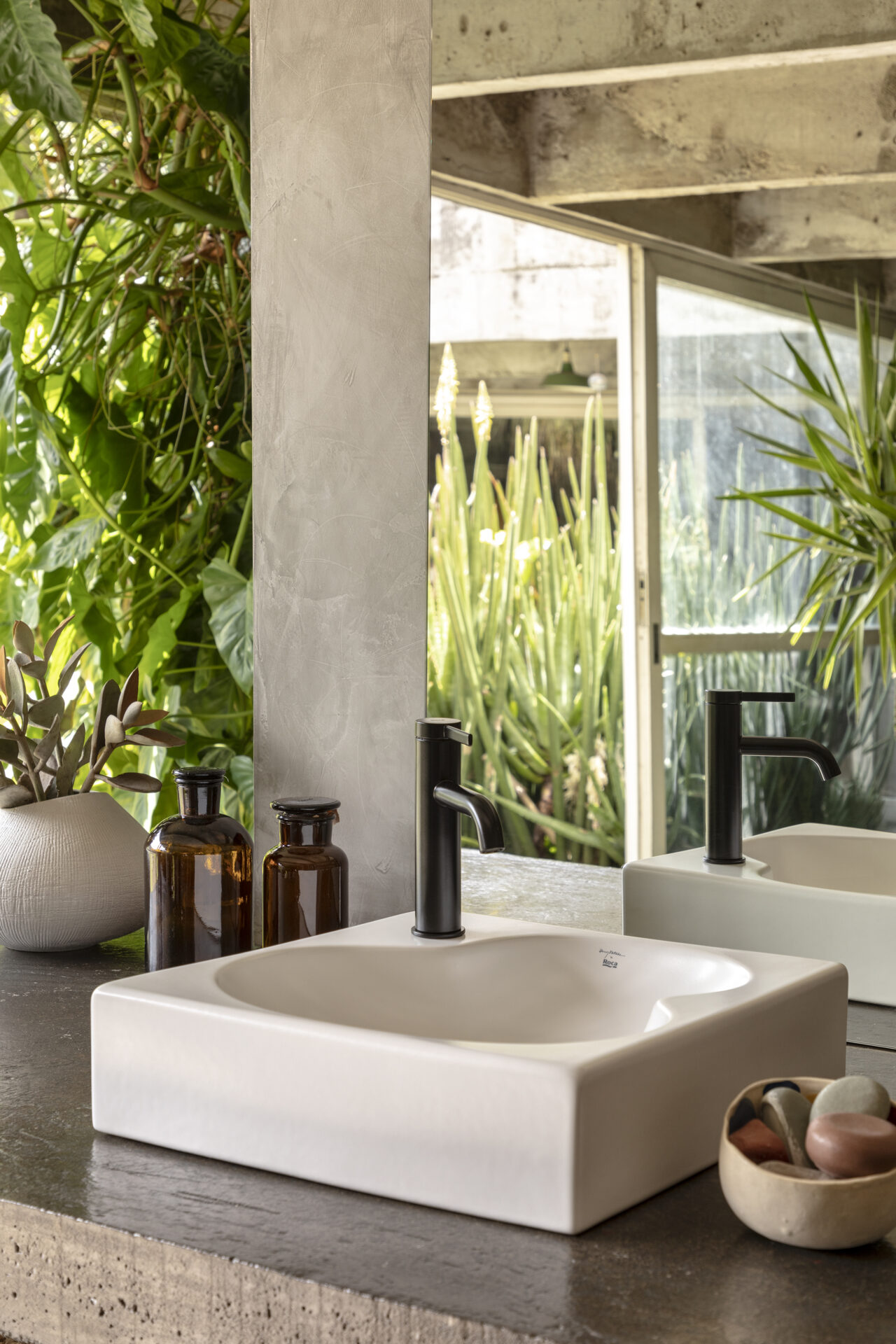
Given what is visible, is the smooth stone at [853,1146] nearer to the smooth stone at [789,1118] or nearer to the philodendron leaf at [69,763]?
the smooth stone at [789,1118]

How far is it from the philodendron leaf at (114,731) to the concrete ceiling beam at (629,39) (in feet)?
2.71

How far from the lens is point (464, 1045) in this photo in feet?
2.97

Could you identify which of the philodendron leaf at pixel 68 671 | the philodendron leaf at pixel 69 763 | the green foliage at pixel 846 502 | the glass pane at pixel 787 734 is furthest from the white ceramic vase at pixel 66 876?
the green foliage at pixel 846 502

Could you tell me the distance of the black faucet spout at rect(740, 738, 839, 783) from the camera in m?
1.38

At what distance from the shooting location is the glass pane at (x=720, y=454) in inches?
54.5

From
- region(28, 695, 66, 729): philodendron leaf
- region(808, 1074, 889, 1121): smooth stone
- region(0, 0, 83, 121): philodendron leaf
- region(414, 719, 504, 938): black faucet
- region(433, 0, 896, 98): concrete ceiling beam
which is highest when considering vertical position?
region(0, 0, 83, 121): philodendron leaf

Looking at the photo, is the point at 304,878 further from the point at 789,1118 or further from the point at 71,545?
the point at 71,545

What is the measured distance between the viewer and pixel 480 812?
117cm

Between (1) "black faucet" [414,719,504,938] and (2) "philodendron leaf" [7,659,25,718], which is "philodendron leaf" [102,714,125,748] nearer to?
(2) "philodendron leaf" [7,659,25,718]

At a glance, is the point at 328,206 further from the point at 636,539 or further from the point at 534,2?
the point at 636,539

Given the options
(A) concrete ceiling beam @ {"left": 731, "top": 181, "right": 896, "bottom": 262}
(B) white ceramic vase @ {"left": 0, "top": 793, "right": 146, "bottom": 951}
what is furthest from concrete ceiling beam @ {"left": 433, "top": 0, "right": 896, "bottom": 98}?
(B) white ceramic vase @ {"left": 0, "top": 793, "right": 146, "bottom": 951}

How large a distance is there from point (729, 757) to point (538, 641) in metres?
0.24

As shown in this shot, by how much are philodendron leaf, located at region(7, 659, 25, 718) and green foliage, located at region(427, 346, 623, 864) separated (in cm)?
54

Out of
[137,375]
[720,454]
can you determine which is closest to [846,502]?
[720,454]
